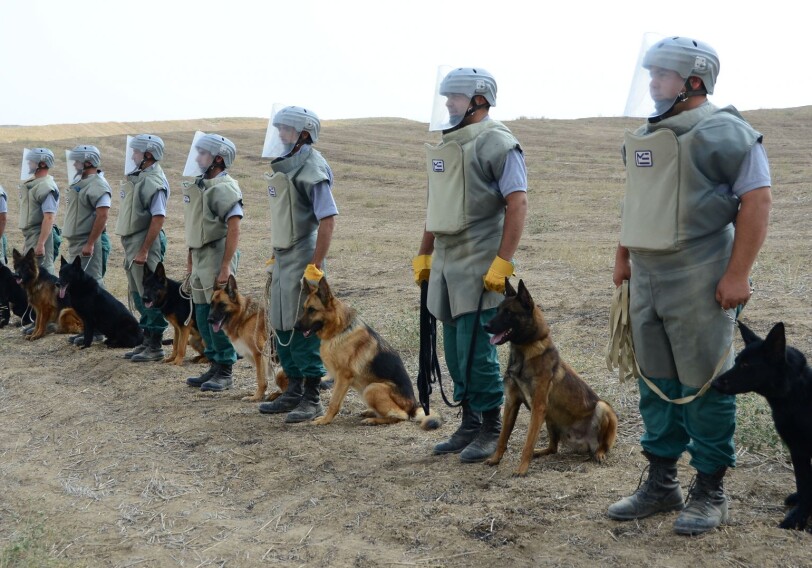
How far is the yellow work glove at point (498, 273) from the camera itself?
5488 millimetres

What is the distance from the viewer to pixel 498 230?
5.75 metres

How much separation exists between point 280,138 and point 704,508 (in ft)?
13.8

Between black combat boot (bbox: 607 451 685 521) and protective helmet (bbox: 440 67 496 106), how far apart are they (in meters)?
2.45

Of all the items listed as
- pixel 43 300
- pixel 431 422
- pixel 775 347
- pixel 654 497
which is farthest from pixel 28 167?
pixel 775 347

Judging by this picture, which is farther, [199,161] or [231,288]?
[231,288]

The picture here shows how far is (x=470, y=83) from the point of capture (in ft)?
18.5

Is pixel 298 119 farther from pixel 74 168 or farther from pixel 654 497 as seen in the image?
pixel 74 168

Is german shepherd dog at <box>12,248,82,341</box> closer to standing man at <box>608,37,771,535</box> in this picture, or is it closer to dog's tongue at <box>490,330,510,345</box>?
dog's tongue at <box>490,330,510,345</box>

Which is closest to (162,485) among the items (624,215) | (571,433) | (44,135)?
(571,433)

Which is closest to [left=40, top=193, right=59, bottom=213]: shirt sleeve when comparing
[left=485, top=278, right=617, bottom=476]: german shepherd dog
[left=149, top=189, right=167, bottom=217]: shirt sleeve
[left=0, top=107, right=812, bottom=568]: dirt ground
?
[left=0, top=107, right=812, bottom=568]: dirt ground

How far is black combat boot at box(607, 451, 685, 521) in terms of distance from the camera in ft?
15.2

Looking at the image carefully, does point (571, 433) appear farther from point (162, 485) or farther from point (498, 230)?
point (162, 485)

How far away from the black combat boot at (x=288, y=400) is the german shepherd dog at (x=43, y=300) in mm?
5250

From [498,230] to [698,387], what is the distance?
1826 mm
